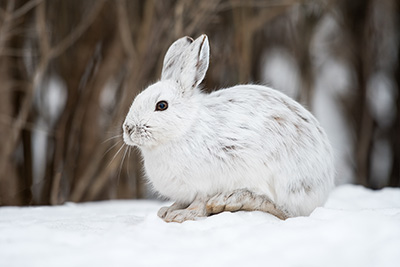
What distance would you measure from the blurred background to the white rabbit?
96 cm

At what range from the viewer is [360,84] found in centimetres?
660

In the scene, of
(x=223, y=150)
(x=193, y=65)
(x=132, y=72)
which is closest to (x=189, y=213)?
(x=223, y=150)

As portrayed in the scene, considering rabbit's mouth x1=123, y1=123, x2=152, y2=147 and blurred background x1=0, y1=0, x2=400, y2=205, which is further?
blurred background x1=0, y1=0, x2=400, y2=205

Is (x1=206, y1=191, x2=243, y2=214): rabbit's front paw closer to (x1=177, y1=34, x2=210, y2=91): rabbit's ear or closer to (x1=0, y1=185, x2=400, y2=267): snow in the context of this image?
(x1=0, y1=185, x2=400, y2=267): snow

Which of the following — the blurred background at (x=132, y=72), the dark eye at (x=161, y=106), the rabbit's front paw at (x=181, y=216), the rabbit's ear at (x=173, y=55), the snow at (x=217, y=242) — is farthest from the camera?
the blurred background at (x=132, y=72)

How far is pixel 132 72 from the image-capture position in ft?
15.4

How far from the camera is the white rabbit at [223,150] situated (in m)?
2.59

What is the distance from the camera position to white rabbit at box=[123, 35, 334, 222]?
2.59 m

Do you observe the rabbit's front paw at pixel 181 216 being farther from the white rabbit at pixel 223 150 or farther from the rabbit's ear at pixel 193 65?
the rabbit's ear at pixel 193 65

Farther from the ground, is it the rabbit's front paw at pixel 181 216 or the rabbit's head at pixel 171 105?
the rabbit's head at pixel 171 105

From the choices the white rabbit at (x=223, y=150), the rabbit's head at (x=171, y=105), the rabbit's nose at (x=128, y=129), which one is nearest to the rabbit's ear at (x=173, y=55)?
the rabbit's head at (x=171, y=105)

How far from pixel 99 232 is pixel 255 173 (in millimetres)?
815

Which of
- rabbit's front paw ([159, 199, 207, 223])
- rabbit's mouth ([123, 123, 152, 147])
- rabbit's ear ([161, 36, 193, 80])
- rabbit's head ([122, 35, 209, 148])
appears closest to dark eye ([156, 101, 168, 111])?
rabbit's head ([122, 35, 209, 148])

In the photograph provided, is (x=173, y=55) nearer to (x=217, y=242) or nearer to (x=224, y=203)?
(x=224, y=203)
